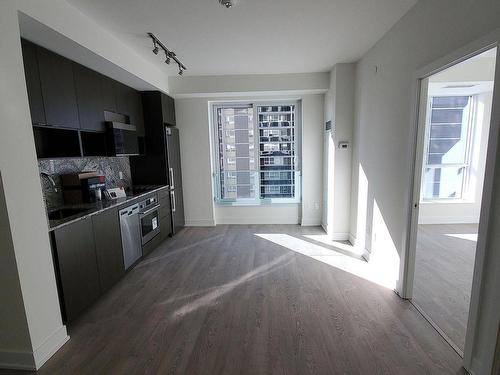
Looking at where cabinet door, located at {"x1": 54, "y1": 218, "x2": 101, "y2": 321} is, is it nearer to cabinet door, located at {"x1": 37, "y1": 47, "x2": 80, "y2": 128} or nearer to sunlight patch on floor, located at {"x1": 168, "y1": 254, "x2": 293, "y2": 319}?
sunlight patch on floor, located at {"x1": 168, "y1": 254, "x2": 293, "y2": 319}

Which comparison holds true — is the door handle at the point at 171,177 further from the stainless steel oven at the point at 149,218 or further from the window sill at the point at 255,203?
the window sill at the point at 255,203

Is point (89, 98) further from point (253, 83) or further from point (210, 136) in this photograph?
point (253, 83)

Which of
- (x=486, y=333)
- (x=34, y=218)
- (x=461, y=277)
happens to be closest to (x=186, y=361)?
(x=34, y=218)

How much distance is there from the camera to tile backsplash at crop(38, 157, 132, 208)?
109 inches

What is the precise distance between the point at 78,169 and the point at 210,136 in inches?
93.4

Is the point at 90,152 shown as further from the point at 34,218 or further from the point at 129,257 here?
the point at 34,218

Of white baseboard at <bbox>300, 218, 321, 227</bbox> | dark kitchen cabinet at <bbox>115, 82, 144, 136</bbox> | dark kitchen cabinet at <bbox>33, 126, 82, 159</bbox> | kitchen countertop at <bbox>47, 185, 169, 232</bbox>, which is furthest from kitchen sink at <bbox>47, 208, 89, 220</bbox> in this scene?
white baseboard at <bbox>300, 218, 321, 227</bbox>

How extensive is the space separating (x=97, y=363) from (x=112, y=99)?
3.01 metres

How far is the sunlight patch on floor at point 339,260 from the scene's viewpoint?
2.97 m

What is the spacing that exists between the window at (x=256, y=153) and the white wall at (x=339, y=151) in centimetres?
87

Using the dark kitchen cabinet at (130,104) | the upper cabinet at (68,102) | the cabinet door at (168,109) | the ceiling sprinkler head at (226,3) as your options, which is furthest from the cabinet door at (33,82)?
the cabinet door at (168,109)

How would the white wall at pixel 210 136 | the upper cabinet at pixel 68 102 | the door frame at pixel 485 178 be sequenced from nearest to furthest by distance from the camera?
the door frame at pixel 485 178
the upper cabinet at pixel 68 102
the white wall at pixel 210 136

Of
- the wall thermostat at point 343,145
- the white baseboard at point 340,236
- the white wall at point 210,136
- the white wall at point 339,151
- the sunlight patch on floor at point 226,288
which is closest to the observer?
the sunlight patch on floor at point 226,288

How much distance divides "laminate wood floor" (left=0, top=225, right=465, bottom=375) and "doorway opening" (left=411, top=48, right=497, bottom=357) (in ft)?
4.54
